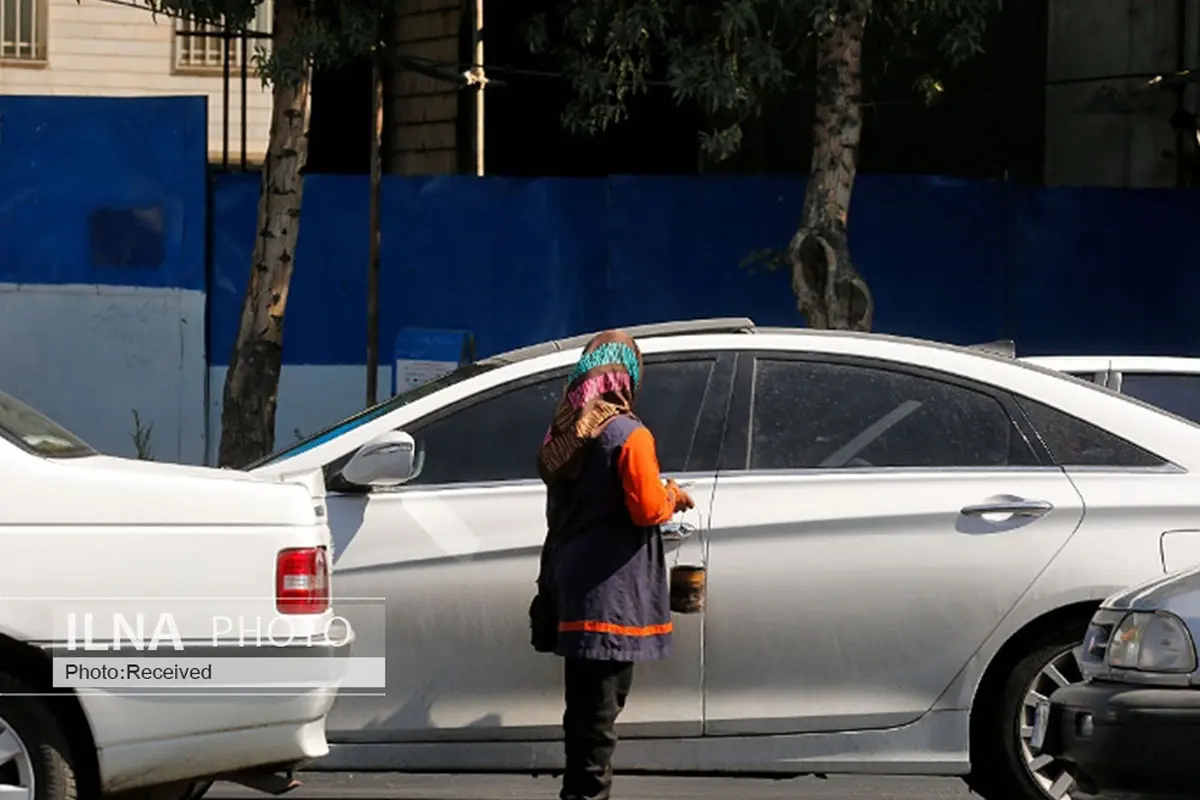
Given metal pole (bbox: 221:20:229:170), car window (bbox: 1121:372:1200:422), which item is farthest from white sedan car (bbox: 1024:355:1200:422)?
metal pole (bbox: 221:20:229:170)

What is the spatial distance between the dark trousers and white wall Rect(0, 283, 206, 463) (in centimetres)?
811

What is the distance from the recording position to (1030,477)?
6.79m

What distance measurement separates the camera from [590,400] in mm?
6262

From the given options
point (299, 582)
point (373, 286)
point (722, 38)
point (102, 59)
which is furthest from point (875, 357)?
point (102, 59)

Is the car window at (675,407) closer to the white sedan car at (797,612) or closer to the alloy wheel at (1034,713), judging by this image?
the white sedan car at (797,612)

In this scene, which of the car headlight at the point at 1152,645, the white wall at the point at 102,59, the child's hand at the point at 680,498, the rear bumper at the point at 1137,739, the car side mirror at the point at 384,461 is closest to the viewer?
the rear bumper at the point at 1137,739

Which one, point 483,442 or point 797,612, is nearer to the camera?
point 797,612

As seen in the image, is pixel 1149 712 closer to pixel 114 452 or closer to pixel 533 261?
pixel 533 261

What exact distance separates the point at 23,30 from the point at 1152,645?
27.2 m

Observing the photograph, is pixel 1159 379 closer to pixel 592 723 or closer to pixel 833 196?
pixel 833 196

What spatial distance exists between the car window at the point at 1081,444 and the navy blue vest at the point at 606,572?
1457 millimetres

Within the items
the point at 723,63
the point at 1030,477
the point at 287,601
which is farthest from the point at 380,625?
the point at 723,63

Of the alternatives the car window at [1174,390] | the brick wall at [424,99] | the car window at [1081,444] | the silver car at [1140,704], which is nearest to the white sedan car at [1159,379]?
the car window at [1174,390]

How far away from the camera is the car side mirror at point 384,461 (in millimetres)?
6484
